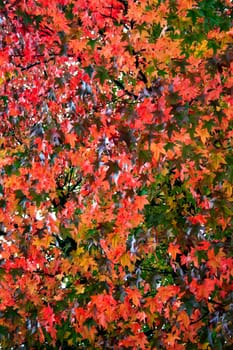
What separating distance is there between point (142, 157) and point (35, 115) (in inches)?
103

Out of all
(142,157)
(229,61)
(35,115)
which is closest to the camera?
(142,157)

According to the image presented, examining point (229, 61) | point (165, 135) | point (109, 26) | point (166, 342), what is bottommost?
point (166, 342)

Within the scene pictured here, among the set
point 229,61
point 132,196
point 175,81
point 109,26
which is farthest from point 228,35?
point 132,196

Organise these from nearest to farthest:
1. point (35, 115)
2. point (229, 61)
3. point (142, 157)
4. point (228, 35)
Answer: point (142, 157) → point (229, 61) → point (228, 35) → point (35, 115)

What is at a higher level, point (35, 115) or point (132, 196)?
point (35, 115)

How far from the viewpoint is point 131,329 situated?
16.0 feet

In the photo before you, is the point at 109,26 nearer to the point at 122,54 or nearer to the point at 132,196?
the point at 122,54

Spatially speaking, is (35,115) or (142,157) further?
(35,115)

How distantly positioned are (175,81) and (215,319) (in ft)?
7.51

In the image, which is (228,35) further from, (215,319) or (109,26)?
(215,319)

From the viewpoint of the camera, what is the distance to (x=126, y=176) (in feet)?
14.9

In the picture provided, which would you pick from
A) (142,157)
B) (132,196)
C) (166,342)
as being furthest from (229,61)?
(166,342)

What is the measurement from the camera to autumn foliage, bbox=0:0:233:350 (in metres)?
4.46

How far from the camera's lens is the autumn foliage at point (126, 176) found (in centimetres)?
446
